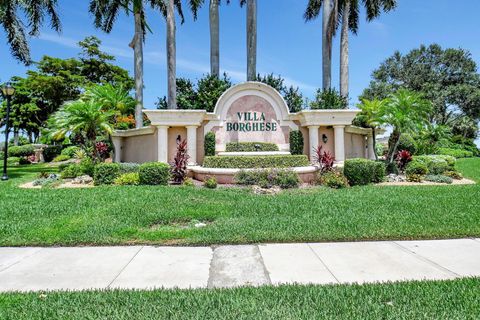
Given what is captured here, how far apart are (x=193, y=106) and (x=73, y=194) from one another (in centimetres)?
1395

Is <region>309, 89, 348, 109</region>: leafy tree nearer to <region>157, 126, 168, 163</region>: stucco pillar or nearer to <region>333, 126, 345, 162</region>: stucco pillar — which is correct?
<region>333, 126, 345, 162</region>: stucco pillar

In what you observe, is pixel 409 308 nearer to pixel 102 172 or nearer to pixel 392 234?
pixel 392 234

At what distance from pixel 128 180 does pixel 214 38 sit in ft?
54.1

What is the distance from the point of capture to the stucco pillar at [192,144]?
51.8 feet

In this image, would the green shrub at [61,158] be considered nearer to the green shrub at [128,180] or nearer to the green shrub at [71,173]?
the green shrub at [71,173]

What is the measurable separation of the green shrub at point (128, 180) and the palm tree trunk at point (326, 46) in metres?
16.2

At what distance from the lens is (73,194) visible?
10.6 meters

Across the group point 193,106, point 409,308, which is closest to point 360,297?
point 409,308

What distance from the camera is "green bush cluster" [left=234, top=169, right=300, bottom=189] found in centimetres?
1276

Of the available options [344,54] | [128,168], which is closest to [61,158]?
[128,168]

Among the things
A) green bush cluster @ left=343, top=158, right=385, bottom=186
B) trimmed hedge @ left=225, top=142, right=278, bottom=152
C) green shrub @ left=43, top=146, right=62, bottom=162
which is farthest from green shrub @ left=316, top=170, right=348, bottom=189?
green shrub @ left=43, top=146, right=62, bottom=162

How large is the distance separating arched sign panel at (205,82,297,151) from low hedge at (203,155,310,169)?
2530 mm

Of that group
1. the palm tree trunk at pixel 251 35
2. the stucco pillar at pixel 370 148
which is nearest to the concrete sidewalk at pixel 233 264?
the stucco pillar at pixel 370 148

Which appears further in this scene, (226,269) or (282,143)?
(282,143)
